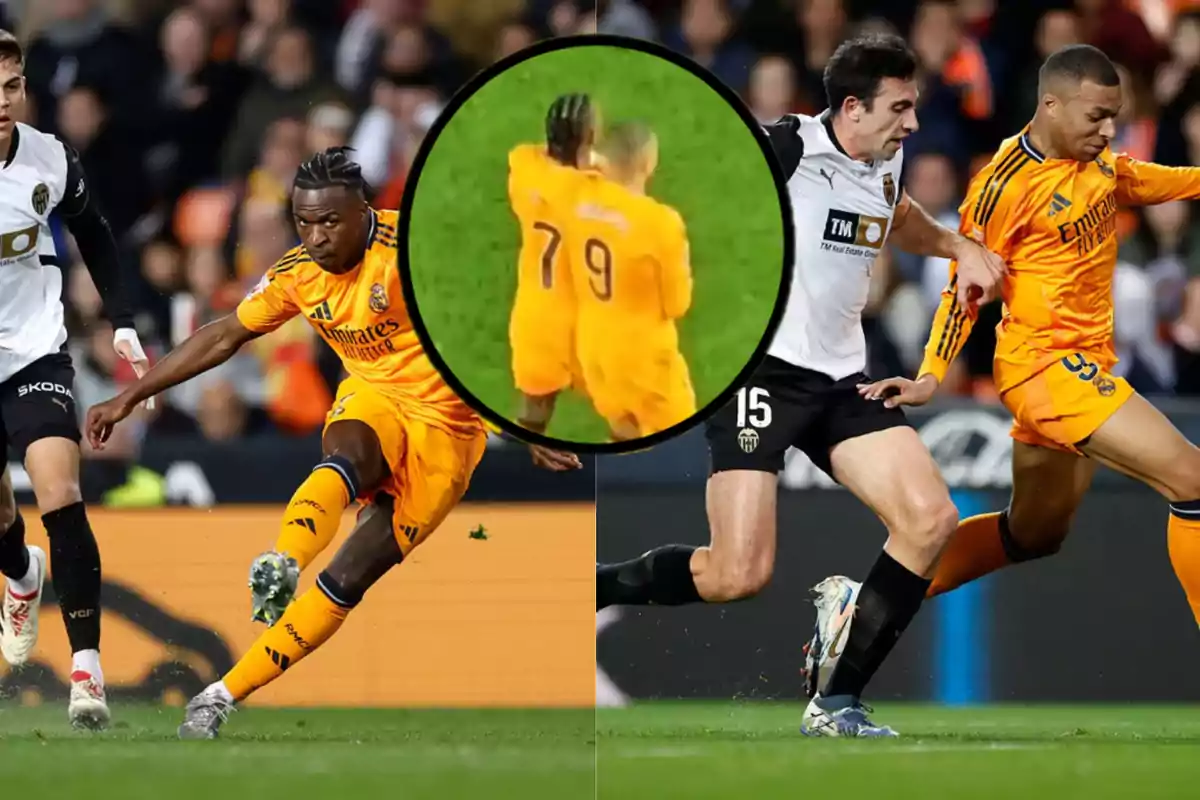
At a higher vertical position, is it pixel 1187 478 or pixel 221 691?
pixel 1187 478

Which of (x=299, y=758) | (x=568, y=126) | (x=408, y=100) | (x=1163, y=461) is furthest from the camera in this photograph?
(x=408, y=100)

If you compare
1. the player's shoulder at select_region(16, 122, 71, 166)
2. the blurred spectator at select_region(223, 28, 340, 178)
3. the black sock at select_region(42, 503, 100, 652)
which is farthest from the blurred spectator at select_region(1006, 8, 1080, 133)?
the black sock at select_region(42, 503, 100, 652)

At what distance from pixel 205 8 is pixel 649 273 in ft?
23.4

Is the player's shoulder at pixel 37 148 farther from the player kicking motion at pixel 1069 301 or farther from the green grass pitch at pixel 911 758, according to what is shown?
the player kicking motion at pixel 1069 301

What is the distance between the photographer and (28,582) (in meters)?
7.62

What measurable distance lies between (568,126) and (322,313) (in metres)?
2.34

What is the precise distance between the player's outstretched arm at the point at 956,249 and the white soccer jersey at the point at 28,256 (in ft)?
9.08

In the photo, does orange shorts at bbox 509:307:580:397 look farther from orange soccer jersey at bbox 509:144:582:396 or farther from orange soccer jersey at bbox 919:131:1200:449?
orange soccer jersey at bbox 919:131:1200:449

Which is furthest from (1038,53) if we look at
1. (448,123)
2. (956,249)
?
(448,123)

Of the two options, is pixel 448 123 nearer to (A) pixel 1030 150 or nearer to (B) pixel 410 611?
(A) pixel 1030 150

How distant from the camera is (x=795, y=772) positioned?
5348 mm

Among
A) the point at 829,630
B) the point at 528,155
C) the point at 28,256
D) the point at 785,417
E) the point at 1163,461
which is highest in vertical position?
the point at 528,155

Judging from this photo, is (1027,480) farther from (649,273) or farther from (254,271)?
(254,271)

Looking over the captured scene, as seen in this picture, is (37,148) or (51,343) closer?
(51,343)
